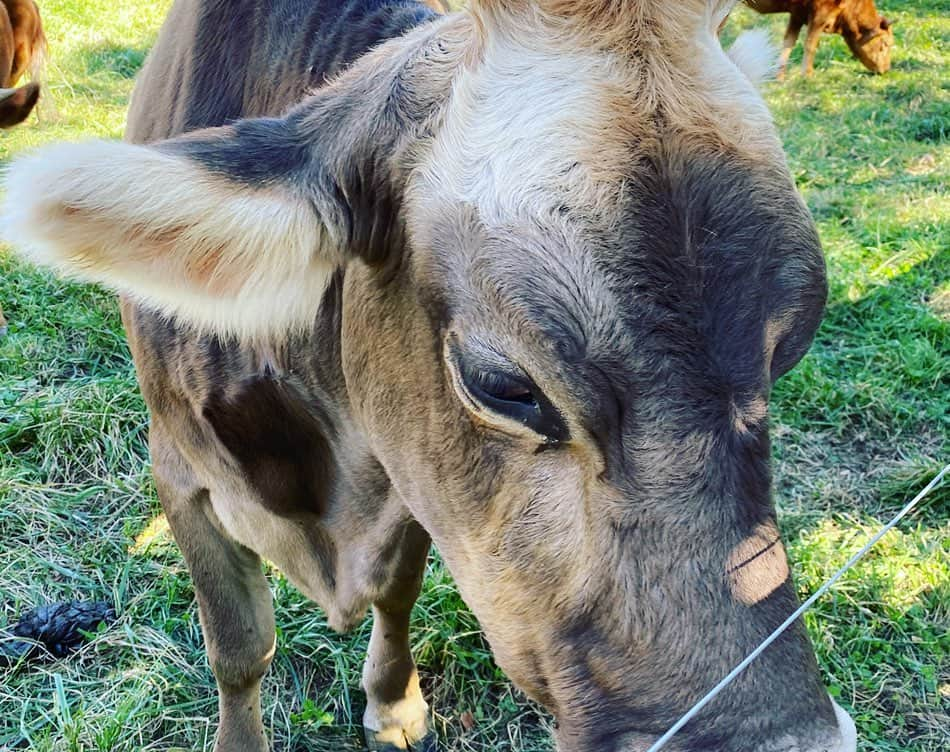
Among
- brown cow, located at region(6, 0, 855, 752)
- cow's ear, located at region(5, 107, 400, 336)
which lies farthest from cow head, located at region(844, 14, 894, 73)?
cow's ear, located at region(5, 107, 400, 336)

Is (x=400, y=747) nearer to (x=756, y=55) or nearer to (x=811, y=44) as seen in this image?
(x=756, y=55)

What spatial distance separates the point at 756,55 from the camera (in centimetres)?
212

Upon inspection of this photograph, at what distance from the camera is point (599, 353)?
1.37 m

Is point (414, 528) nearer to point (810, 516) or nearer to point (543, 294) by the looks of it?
point (543, 294)

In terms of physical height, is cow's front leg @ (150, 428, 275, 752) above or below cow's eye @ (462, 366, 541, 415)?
below

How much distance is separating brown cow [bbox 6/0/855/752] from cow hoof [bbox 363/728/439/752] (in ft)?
4.63

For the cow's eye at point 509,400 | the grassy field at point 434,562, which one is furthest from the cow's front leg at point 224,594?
the cow's eye at point 509,400

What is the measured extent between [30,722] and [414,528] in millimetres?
1504

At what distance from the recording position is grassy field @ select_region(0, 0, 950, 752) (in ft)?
10.0

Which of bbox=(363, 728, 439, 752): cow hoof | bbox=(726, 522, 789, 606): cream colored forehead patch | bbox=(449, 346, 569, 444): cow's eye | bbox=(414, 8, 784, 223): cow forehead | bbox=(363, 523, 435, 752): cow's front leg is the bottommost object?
bbox=(363, 728, 439, 752): cow hoof

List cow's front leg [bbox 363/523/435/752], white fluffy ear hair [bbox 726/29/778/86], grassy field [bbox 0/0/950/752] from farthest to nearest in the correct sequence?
grassy field [bbox 0/0/950/752] < cow's front leg [bbox 363/523/435/752] < white fluffy ear hair [bbox 726/29/778/86]

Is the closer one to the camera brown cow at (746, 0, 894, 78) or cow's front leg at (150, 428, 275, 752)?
cow's front leg at (150, 428, 275, 752)

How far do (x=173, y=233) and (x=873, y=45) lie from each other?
10019 mm

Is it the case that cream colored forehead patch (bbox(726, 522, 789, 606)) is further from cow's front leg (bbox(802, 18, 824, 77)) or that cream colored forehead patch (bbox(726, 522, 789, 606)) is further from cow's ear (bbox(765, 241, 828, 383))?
cow's front leg (bbox(802, 18, 824, 77))
